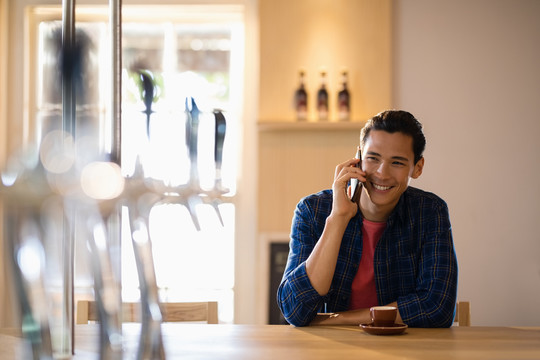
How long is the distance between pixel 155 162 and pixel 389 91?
2.95m

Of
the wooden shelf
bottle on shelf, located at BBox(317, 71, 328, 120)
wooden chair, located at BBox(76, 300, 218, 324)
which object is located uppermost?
bottle on shelf, located at BBox(317, 71, 328, 120)

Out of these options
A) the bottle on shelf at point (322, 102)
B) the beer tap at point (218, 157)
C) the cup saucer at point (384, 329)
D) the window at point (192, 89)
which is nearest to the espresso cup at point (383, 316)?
the cup saucer at point (384, 329)

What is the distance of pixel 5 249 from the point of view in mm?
771

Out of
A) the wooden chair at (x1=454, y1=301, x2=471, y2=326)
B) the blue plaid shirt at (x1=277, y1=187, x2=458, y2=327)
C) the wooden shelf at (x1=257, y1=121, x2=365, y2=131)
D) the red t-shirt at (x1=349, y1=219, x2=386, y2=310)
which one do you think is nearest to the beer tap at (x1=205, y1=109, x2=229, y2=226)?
the blue plaid shirt at (x1=277, y1=187, x2=458, y2=327)

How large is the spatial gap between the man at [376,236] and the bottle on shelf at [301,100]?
156cm

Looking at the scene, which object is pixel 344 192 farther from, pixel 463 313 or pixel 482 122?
pixel 482 122

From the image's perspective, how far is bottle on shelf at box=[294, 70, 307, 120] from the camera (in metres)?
3.67

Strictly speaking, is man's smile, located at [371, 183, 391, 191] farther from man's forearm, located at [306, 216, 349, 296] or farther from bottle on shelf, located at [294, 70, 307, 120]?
bottle on shelf, located at [294, 70, 307, 120]

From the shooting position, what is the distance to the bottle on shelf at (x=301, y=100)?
3.67 m

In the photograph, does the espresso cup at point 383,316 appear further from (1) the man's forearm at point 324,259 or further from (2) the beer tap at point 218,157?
(2) the beer tap at point 218,157

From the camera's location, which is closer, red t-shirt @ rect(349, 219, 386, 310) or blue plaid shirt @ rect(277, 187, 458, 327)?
blue plaid shirt @ rect(277, 187, 458, 327)

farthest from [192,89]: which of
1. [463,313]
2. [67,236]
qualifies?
[67,236]

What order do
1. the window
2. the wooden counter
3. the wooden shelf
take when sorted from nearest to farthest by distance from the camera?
the wooden counter → the wooden shelf → the window

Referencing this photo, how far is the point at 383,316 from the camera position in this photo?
1.60m
